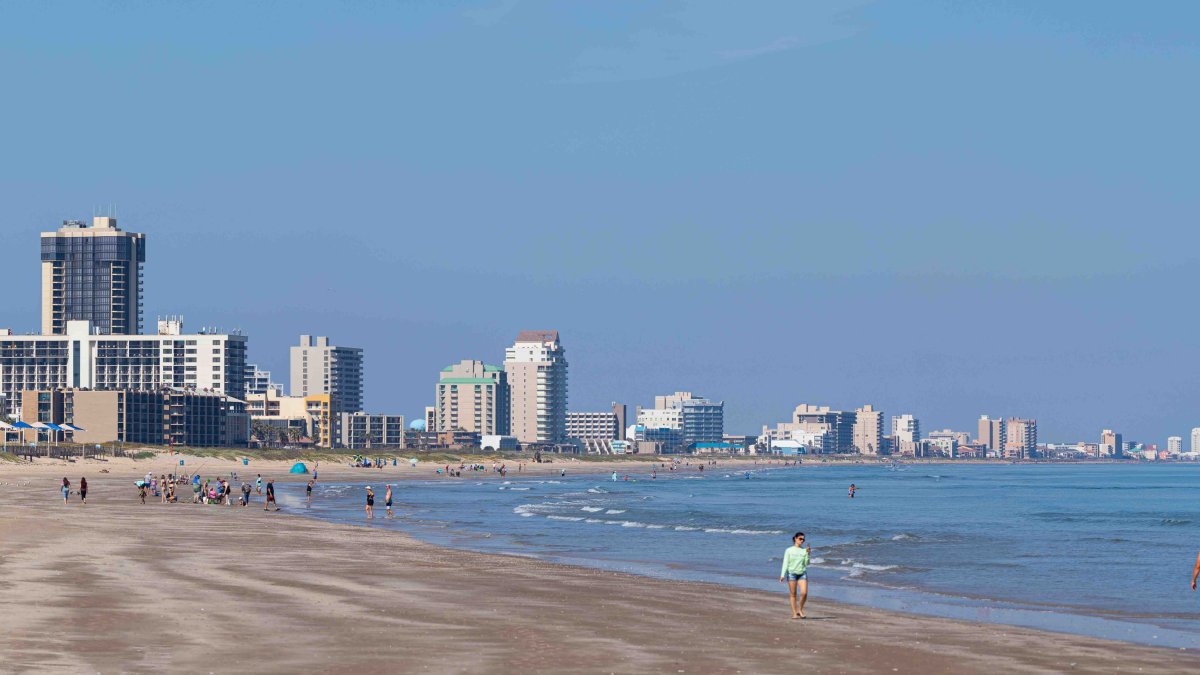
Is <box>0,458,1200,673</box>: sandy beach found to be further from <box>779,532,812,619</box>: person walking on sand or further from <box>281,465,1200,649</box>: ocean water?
<box>281,465,1200,649</box>: ocean water

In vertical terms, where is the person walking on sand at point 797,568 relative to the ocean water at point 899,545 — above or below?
above

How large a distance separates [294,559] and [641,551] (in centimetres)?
1411

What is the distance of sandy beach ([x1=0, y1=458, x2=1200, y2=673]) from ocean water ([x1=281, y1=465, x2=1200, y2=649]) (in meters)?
3.05

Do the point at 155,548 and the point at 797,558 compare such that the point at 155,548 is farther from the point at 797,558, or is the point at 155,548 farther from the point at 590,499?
the point at 590,499

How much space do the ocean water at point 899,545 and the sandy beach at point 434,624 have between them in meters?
3.05

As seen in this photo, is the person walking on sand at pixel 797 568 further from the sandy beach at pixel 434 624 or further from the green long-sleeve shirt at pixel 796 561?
the sandy beach at pixel 434 624

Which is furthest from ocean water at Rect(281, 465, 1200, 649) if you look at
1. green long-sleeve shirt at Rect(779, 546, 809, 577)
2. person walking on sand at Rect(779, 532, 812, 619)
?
green long-sleeve shirt at Rect(779, 546, 809, 577)

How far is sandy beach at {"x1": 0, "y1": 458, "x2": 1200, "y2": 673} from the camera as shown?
21141 millimetres

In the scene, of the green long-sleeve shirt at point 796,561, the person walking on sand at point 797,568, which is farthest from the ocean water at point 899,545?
the green long-sleeve shirt at point 796,561

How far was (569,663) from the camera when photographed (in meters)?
21.2

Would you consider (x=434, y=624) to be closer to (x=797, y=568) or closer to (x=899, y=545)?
(x=797, y=568)

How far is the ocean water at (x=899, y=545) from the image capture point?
3438 centimetres

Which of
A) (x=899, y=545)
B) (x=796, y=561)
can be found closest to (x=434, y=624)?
(x=796, y=561)

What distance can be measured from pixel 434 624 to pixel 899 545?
33.8m
